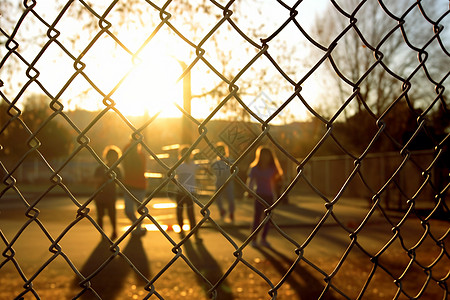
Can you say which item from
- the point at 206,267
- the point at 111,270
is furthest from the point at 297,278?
the point at 111,270

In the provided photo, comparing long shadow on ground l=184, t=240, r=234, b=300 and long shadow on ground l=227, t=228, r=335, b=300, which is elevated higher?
long shadow on ground l=184, t=240, r=234, b=300

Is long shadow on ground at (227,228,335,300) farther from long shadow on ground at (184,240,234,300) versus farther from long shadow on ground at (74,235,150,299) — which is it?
long shadow on ground at (74,235,150,299)

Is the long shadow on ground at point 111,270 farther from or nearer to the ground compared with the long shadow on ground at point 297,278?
farther from the ground

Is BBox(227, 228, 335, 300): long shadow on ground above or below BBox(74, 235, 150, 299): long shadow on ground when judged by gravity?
below

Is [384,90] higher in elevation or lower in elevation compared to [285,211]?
higher

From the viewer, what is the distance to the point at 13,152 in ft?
103

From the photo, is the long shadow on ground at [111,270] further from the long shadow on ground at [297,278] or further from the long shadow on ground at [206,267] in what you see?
the long shadow on ground at [297,278]

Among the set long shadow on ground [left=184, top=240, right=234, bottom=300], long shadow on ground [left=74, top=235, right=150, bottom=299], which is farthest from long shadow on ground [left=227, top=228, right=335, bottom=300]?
long shadow on ground [left=74, top=235, right=150, bottom=299]

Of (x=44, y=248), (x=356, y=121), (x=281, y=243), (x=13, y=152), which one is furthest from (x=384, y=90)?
(x=13, y=152)

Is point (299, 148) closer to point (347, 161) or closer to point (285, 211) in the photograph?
point (347, 161)

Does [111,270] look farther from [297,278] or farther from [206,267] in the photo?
[297,278]

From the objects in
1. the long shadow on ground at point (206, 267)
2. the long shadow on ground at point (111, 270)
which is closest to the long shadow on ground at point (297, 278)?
the long shadow on ground at point (206, 267)

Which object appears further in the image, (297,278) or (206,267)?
(206,267)

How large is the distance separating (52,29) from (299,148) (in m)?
28.1
